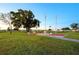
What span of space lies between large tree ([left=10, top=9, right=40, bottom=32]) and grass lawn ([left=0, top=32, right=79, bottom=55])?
0.14 m

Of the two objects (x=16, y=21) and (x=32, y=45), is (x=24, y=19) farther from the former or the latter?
(x=32, y=45)

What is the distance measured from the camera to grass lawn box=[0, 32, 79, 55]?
10969mm

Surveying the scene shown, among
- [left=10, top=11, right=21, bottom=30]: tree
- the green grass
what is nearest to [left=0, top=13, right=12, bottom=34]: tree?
[left=10, top=11, right=21, bottom=30]: tree

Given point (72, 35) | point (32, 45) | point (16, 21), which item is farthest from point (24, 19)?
point (72, 35)

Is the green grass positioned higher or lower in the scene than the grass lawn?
higher

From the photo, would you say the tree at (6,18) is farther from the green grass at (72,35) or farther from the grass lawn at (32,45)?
the green grass at (72,35)

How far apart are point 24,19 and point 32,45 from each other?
0.42m

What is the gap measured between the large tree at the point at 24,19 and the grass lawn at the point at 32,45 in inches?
5.7

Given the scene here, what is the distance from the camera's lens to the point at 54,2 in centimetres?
1098

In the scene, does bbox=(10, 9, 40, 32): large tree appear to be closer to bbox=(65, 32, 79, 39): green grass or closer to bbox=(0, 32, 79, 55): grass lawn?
bbox=(0, 32, 79, 55): grass lawn
